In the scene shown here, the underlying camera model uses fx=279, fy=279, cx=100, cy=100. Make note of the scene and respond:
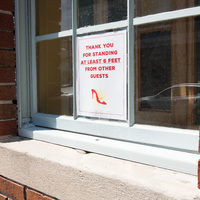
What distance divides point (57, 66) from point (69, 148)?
673mm

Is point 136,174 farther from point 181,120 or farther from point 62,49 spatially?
point 62,49

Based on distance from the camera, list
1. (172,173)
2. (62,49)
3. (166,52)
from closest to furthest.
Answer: (172,173)
(166,52)
(62,49)

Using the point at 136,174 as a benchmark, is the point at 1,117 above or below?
above

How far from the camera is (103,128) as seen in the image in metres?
1.64

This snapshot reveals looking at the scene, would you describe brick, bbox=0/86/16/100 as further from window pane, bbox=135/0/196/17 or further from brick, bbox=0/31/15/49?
window pane, bbox=135/0/196/17

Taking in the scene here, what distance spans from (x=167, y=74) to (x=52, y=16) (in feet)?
3.37

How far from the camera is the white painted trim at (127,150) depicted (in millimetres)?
1252

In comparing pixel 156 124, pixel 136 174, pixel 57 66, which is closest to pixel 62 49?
pixel 57 66

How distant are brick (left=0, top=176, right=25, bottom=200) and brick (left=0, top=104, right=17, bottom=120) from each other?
433mm

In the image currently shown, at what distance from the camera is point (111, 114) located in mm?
1632

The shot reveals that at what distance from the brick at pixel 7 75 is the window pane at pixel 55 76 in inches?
7.5

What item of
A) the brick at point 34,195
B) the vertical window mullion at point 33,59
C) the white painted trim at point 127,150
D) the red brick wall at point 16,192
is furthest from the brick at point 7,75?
the brick at point 34,195

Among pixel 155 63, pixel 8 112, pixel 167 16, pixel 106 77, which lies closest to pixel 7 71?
pixel 8 112

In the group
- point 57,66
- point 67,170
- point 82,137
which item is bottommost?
point 67,170
